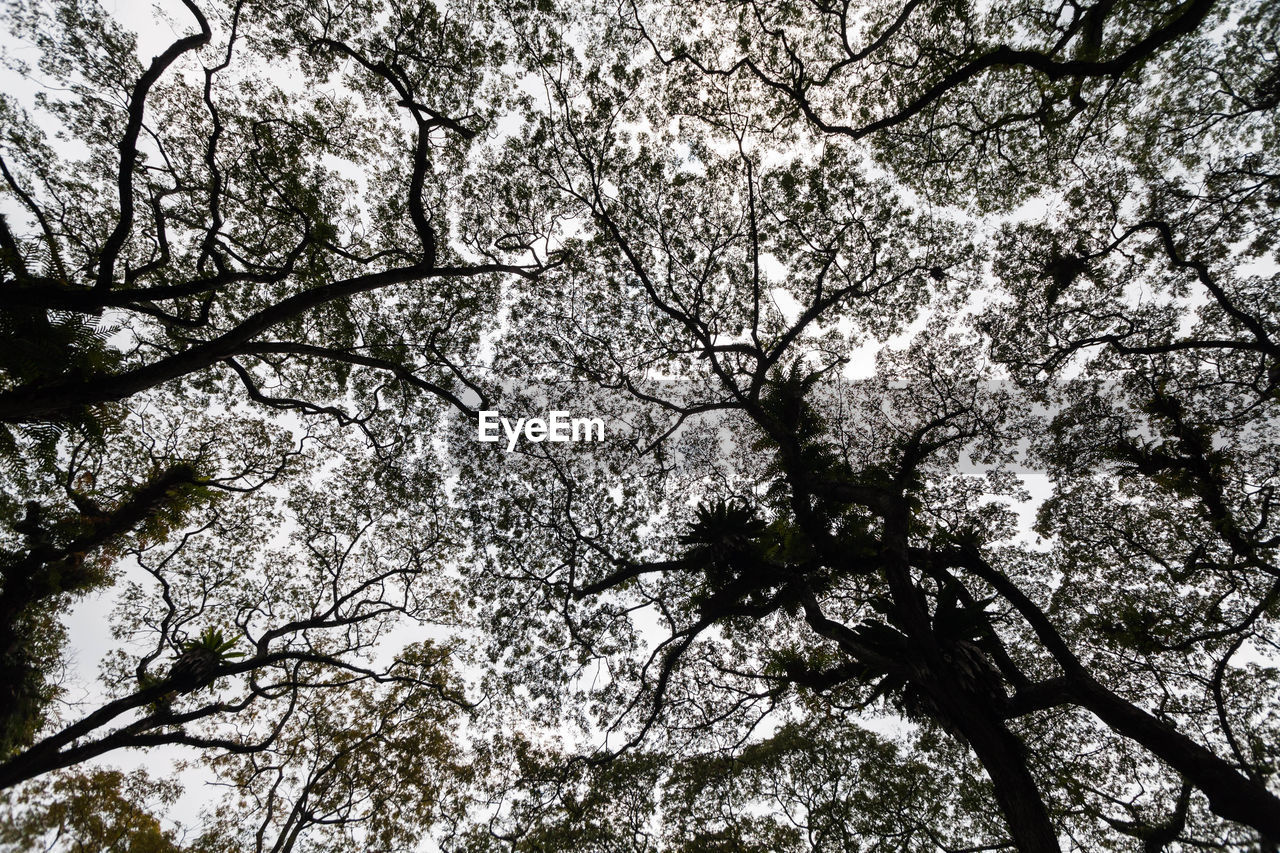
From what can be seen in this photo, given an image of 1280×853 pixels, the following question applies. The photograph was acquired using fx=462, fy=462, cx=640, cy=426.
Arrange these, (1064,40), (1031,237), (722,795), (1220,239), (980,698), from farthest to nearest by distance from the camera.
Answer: (722,795)
(1031,237)
(1220,239)
(1064,40)
(980,698)

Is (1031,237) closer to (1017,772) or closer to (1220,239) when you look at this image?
(1220,239)

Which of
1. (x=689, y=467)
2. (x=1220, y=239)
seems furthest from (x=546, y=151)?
(x=1220, y=239)

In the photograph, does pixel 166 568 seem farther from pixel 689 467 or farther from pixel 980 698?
pixel 980 698

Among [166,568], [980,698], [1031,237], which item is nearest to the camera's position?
[980,698]

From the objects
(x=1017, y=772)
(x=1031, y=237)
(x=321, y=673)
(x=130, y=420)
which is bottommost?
(x=1017, y=772)

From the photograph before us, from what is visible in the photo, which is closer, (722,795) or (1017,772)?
(1017,772)

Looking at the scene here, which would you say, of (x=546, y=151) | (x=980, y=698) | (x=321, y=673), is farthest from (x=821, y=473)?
(x=321, y=673)

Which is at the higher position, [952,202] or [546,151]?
[546,151]

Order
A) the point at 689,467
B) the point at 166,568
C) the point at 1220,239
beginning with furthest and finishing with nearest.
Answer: the point at 689,467 → the point at 166,568 → the point at 1220,239

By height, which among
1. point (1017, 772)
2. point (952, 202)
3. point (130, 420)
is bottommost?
point (1017, 772)
